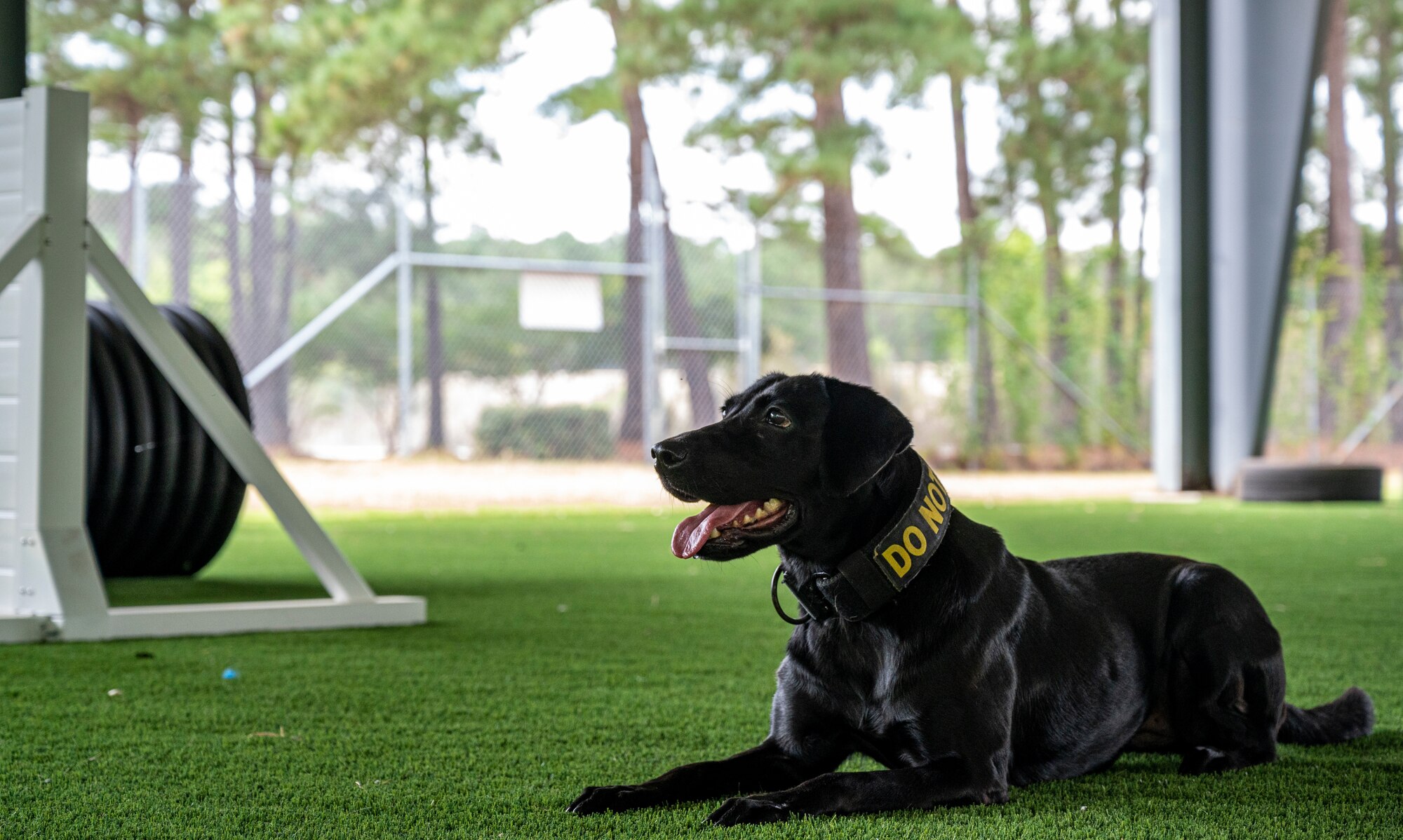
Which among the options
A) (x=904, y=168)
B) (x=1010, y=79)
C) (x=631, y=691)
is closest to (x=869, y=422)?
(x=631, y=691)

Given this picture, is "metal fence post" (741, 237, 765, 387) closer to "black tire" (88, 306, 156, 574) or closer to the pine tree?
the pine tree

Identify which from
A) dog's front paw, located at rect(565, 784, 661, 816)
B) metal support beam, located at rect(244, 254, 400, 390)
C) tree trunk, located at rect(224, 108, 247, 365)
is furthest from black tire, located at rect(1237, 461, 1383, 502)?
dog's front paw, located at rect(565, 784, 661, 816)

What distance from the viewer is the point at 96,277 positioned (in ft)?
13.4

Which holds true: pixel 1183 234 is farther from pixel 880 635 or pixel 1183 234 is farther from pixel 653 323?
pixel 880 635

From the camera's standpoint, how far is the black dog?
2.09m

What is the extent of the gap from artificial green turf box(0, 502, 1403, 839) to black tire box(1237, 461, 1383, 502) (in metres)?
5.52

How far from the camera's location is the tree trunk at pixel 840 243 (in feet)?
52.9

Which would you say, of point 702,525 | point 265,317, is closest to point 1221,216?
point 265,317

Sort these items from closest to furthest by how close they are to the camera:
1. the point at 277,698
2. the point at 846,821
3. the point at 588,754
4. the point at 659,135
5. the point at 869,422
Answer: the point at 846,821, the point at 869,422, the point at 588,754, the point at 277,698, the point at 659,135

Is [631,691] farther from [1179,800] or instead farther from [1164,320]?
[1164,320]

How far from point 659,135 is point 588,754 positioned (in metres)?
16.4

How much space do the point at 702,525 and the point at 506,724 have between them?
0.93 m

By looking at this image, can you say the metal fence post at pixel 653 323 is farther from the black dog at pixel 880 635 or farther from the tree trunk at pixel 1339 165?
the tree trunk at pixel 1339 165

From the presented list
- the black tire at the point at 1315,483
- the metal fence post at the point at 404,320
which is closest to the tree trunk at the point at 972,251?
the black tire at the point at 1315,483
